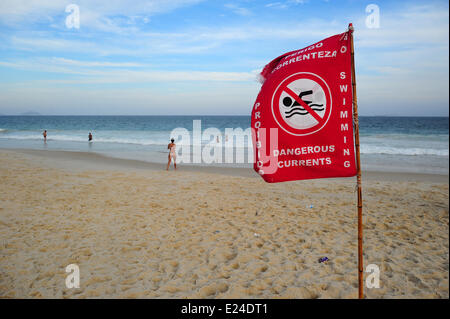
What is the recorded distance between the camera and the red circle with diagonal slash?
9.10 feet

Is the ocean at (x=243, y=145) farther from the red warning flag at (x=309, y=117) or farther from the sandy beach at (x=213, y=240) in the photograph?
the red warning flag at (x=309, y=117)

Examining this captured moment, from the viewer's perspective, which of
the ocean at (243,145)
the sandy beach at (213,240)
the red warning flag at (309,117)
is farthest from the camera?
the ocean at (243,145)

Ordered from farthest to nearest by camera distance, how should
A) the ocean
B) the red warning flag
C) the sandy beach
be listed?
the ocean → the sandy beach → the red warning flag

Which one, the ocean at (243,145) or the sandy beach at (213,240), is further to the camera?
the ocean at (243,145)

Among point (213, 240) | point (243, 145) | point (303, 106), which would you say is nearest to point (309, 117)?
point (303, 106)

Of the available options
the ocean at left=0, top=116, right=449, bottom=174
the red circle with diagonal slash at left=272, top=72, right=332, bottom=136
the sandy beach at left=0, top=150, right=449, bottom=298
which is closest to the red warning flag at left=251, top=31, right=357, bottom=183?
the red circle with diagonal slash at left=272, top=72, right=332, bottom=136

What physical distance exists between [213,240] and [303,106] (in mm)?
3640

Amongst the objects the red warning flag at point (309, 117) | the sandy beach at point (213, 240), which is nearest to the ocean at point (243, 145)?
the sandy beach at point (213, 240)

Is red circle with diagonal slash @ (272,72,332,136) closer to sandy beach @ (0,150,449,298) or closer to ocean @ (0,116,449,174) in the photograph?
sandy beach @ (0,150,449,298)

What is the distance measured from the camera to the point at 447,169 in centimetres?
1491

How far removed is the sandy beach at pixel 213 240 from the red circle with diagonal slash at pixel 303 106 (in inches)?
93.6

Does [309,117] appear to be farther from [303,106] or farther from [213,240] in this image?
[213,240]

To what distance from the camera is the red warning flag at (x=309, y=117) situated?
2.74 m
